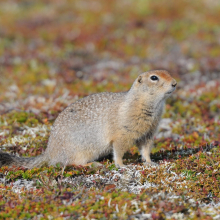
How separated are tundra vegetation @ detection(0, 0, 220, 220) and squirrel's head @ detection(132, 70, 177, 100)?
1.41 meters

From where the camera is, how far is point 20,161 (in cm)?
717

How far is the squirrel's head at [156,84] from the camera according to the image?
690cm

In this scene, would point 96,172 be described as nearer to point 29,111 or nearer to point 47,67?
point 29,111

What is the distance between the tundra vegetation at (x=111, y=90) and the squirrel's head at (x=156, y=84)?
1407mm

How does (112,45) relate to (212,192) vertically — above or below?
above

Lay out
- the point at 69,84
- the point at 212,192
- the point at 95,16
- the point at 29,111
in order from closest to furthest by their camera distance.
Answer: the point at 212,192 → the point at 29,111 → the point at 69,84 → the point at 95,16

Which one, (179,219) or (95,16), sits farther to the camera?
(95,16)

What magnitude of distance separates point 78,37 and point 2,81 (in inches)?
282

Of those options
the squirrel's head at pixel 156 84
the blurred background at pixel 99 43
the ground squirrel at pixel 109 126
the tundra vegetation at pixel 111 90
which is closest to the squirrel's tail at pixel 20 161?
the ground squirrel at pixel 109 126

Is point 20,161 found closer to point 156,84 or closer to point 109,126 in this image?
point 109,126

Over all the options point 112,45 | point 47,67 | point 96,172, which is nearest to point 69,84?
point 47,67

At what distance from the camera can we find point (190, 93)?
1306 centimetres

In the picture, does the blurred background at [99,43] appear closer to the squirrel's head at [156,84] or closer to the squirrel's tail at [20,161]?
the squirrel's tail at [20,161]

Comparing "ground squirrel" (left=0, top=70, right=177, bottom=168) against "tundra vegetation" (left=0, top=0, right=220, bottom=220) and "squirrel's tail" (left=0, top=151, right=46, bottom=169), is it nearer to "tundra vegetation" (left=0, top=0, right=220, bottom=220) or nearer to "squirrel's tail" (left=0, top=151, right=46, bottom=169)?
"squirrel's tail" (left=0, top=151, right=46, bottom=169)
